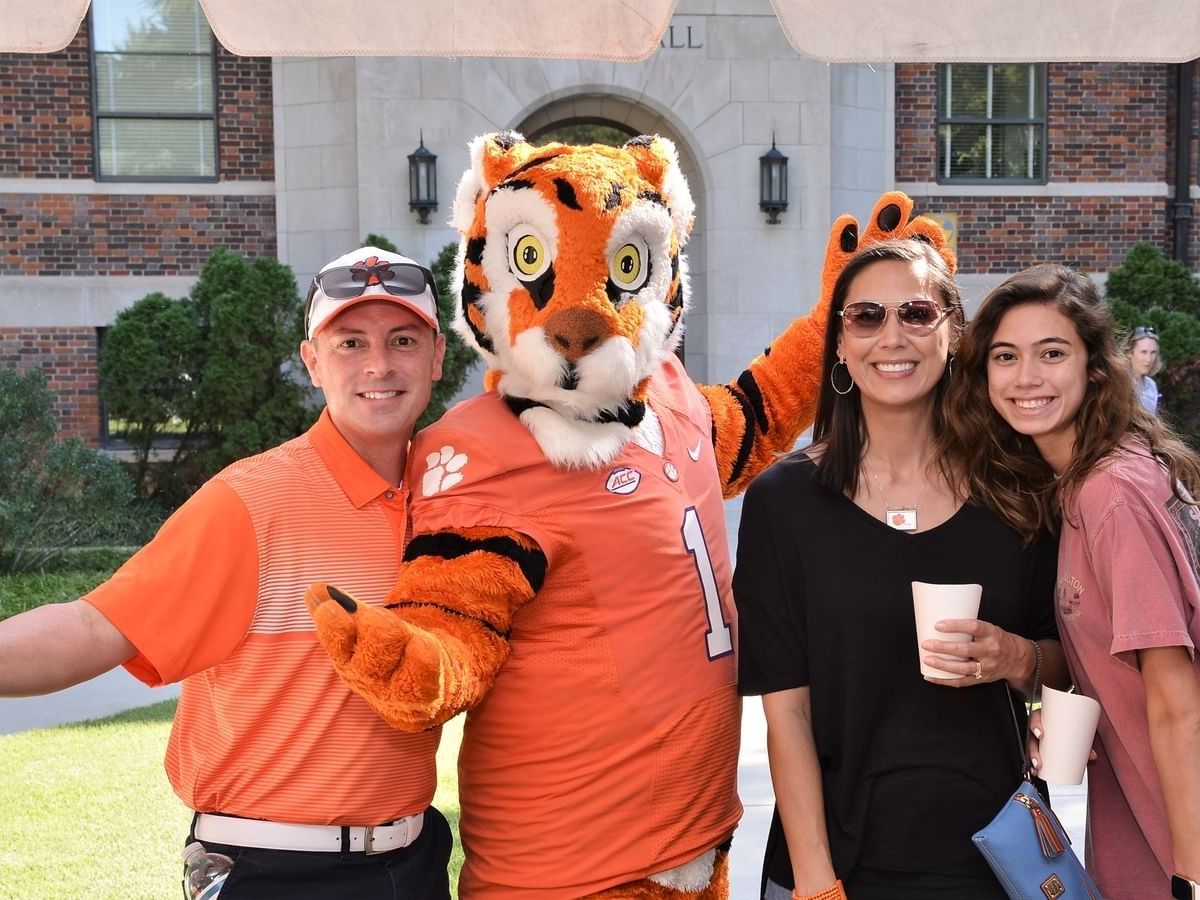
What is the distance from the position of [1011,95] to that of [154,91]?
941 cm

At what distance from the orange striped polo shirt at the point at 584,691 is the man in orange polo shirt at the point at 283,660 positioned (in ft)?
0.46

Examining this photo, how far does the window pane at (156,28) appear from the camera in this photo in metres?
12.3

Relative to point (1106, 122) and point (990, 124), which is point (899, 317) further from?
point (1106, 122)

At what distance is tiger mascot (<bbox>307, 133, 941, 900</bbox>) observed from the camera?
2.41 metres

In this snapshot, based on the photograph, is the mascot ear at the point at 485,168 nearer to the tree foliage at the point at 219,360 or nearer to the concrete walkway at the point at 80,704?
the concrete walkway at the point at 80,704

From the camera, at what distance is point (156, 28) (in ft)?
40.7

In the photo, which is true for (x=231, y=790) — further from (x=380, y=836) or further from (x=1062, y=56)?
(x=1062, y=56)

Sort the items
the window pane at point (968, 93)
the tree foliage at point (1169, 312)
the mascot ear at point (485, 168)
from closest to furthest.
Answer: the mascot ear at point (485, 168) → the tree foliage at point (1169, 312) → the window pane at point (968, 93)

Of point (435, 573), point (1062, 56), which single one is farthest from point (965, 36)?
point (435, 573)

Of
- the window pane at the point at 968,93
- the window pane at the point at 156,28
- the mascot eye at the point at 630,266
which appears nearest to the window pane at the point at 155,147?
the window pane at the point at 156,28

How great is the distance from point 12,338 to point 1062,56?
38.8 ft

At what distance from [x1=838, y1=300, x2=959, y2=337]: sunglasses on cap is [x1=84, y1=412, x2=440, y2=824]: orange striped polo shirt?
1096 mm

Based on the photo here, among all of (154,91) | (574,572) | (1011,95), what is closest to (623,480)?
(574,572)

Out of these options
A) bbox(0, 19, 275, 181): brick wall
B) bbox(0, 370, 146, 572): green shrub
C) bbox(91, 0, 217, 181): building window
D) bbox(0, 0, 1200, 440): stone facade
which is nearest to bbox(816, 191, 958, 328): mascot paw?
bbox(0, 370, 146, 572): green shrub
